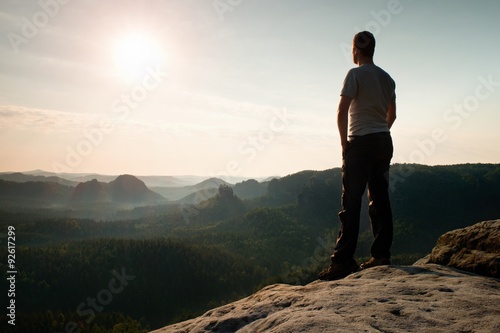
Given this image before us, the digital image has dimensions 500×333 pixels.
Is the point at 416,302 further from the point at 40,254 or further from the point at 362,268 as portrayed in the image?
the point at 40,254

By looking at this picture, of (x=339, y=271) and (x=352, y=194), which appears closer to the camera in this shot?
(x=352, y=194)

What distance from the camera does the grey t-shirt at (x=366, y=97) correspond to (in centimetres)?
650

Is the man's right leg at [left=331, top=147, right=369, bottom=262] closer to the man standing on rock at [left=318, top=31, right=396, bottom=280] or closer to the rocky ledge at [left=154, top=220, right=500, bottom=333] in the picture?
the man standing on rock at [left=318, top=31, right=396, bottom=280]

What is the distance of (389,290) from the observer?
16.1ft

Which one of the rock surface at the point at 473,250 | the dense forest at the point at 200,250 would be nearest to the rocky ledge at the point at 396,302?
the rock surface at the point at 473,250

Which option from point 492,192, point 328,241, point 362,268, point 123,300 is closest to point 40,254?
point 123,300

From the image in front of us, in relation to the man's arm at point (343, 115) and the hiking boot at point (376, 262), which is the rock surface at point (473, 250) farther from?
the man's arm at point (343, 115)

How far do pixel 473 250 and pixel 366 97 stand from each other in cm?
348

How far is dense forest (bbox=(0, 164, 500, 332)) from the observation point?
3019 inches

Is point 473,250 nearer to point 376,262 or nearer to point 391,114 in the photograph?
point 376,262

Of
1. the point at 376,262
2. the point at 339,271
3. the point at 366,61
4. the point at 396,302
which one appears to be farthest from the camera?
the point at 376,262

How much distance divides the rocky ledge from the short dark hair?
4.09 metres

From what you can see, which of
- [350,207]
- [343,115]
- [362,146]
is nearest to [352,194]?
[350,207]

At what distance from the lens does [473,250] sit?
6449 millimetres
